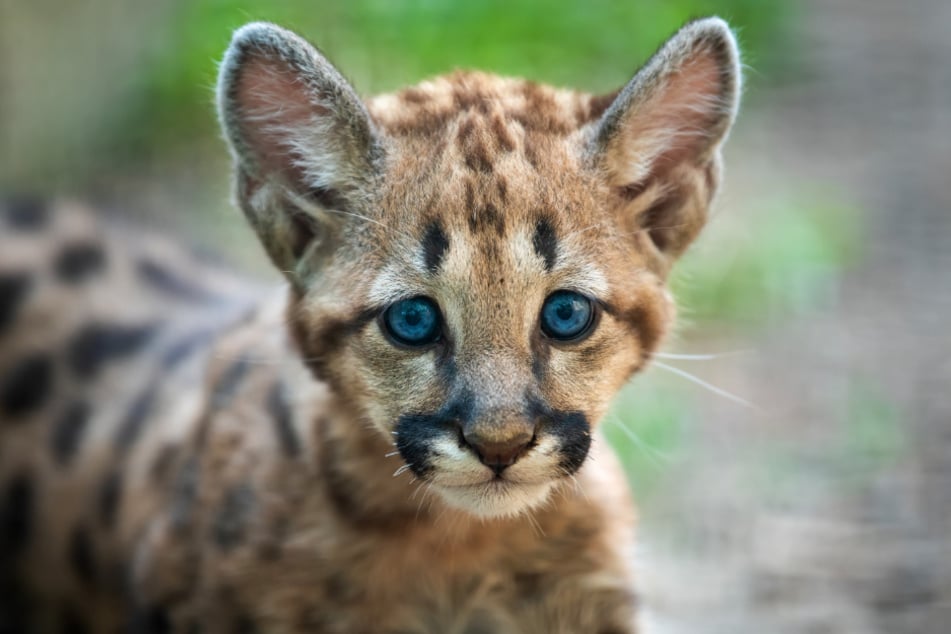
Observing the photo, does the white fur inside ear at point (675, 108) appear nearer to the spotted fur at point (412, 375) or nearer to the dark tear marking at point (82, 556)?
the spotted fur at point (412, 375)

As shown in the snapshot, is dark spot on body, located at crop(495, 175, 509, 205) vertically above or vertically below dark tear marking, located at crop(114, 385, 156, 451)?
above

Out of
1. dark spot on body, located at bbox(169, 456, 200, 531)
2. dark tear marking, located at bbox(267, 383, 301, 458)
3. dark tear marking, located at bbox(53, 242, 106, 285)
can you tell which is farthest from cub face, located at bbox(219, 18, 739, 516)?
dark tear marking, located at bbox(53, 242, 106, 285)

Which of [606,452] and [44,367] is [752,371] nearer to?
[606,452]

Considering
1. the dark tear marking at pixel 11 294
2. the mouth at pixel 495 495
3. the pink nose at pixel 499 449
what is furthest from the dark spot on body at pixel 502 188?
the dark tear marking at pixel 11 294

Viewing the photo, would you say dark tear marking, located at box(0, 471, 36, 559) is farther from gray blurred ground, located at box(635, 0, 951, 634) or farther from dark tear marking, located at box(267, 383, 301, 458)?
gray blurred ground, located at box(635, 0, 951, 634)

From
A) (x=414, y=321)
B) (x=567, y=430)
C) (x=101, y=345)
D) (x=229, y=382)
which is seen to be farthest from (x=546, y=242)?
(x=101, y=345)

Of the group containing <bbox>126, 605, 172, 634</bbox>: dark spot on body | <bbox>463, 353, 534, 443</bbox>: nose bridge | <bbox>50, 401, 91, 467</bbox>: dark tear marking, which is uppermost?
<bbox>463, 353, 534, 443</bbox>: nose bridge

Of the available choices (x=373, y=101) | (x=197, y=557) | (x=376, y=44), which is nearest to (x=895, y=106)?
(x=376, y=44)
